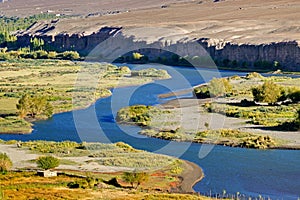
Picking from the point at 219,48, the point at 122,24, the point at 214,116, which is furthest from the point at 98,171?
the point at 122,24

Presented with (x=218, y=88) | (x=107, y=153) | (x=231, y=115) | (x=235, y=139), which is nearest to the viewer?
(x=107, y=153)

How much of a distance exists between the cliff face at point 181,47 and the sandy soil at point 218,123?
87.7 ft

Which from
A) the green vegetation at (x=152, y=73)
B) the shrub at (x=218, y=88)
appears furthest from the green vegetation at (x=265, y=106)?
the green vegetation at (x=152, y=73)

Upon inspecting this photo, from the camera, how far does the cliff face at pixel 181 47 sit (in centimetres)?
6462

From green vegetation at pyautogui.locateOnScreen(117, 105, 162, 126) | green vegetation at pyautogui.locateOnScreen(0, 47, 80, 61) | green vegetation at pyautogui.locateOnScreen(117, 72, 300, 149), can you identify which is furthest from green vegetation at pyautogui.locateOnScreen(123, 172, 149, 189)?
green vegetation at pyautogui.locateOnScreen(0, 47, 80, 61)

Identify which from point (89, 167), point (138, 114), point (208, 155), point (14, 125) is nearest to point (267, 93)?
point (138, 114)

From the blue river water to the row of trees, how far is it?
0.59m

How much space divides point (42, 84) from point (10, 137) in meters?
18.5

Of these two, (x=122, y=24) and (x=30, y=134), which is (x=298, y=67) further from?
(x=122, y=24)

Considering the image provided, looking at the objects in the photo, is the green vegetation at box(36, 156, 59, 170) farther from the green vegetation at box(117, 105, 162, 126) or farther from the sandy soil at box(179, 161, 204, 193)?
the green vegetation at box(117, 105, 162, 126)

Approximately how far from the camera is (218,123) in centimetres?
3294

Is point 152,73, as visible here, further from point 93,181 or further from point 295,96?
point 93,181

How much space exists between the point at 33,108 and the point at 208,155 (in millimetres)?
12727

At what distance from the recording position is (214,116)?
3481 cm
